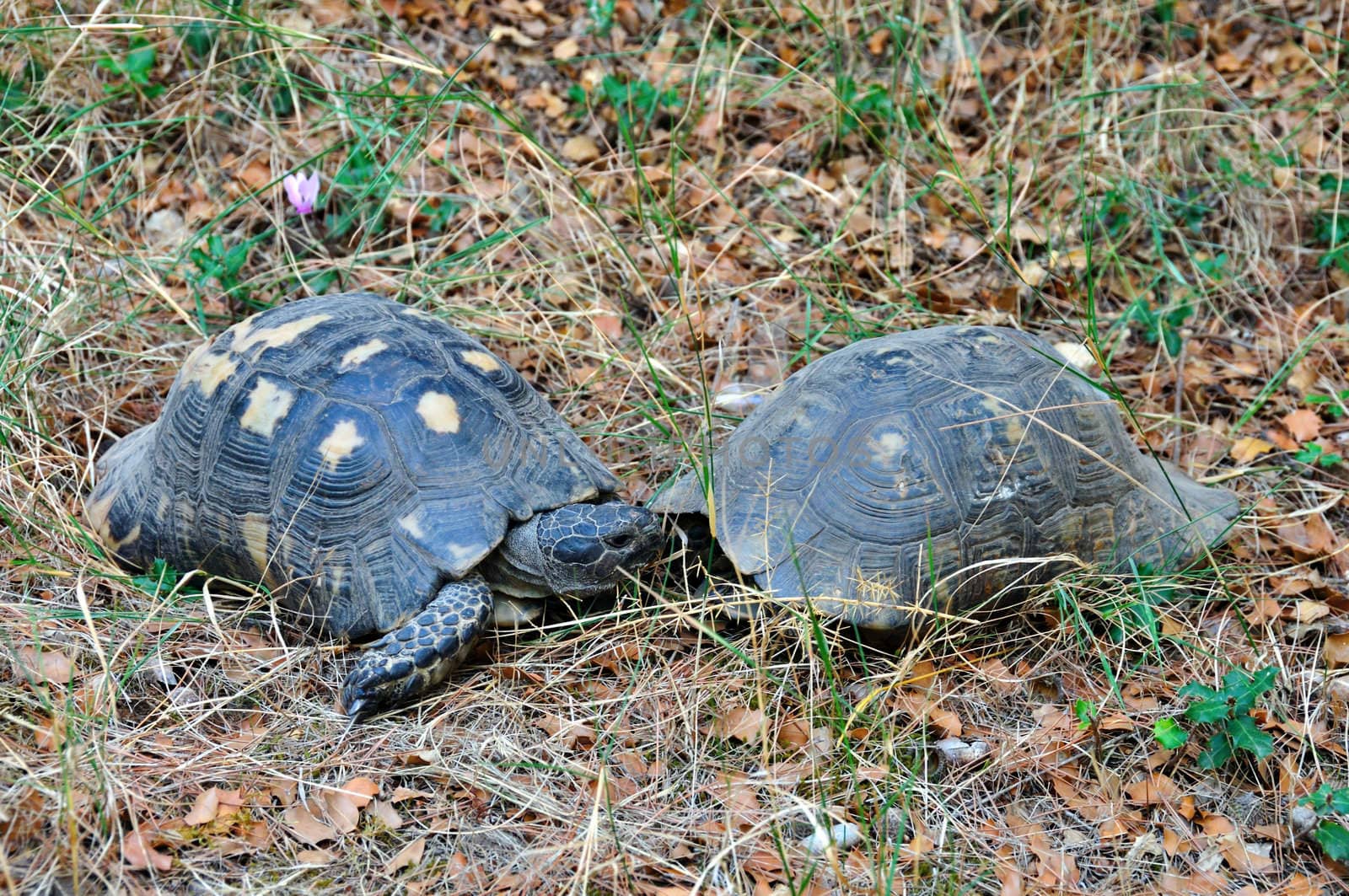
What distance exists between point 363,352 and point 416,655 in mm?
1036

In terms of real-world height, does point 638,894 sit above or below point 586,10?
below

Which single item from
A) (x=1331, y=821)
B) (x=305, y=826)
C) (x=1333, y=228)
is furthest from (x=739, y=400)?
(x=1333, y=228)

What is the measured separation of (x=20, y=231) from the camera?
15.0 feet

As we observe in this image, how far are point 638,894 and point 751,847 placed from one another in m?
0.32

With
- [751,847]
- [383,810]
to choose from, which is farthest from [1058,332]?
[383,810]

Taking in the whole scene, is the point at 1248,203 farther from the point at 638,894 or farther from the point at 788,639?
the point at 638,894

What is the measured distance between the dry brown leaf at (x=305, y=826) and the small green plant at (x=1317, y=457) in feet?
12.2

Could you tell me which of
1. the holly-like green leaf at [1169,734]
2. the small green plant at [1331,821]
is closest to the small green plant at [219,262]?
the holly-like green leaf at [1169,734]

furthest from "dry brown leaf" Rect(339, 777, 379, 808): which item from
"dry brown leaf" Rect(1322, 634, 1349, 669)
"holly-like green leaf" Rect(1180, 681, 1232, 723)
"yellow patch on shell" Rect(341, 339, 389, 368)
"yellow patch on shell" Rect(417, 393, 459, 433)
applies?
"dry brown leaf" Rect(1322, 634, 1349, 669)

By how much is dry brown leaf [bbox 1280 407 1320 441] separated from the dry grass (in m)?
0.03

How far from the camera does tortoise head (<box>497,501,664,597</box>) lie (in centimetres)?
345

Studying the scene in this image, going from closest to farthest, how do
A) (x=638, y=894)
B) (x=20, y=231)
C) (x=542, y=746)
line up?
(x=638, y=894) < (x=542, y=746) < (x=20, y=231)

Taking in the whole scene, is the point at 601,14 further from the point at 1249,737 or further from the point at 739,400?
the point at 1249,737

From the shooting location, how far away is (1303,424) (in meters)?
4.49
